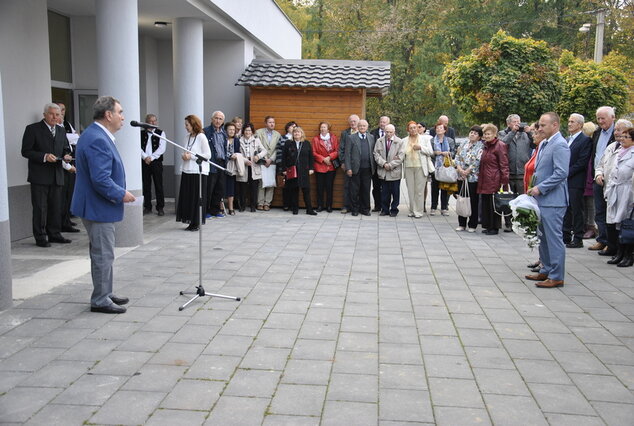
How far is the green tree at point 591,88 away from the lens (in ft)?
67.4

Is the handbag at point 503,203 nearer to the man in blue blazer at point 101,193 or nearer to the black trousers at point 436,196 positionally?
the black trousers at point 436,196

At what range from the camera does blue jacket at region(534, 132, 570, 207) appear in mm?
7391

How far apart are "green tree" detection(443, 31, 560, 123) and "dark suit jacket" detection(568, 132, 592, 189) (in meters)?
8.98

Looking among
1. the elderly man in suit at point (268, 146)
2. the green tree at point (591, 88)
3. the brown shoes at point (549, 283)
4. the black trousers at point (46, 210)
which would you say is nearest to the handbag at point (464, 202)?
the brown shoes at point (549, 283)

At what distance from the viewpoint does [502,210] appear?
912 cm

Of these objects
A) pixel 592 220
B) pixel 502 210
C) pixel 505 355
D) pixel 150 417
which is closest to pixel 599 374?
pixel 505 355

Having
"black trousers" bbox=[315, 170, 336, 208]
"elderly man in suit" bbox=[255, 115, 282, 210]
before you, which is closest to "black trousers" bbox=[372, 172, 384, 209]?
"black trousers" bbox=[315, 170, 336, 208]

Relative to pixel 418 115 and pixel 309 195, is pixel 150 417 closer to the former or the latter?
pixel 309 195

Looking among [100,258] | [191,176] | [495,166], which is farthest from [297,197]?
[100,258]

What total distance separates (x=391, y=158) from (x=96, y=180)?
8316 millimetres

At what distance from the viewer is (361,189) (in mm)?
13805

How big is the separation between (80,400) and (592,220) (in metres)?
9.47

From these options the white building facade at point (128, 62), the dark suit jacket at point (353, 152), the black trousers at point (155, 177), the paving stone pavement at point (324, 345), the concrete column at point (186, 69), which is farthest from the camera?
the dark suit jacket at point (353, 152)

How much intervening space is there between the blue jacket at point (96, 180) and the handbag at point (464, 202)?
273 inches
